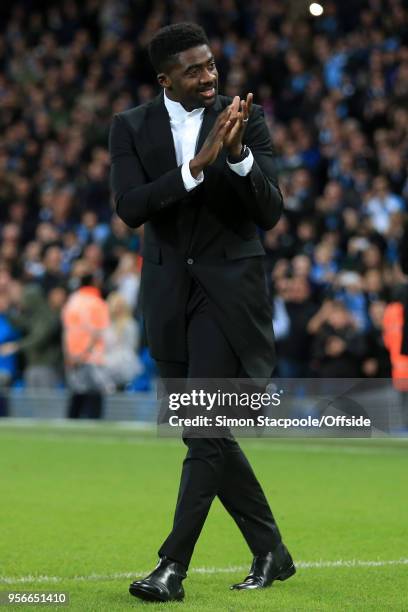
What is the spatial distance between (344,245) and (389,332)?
224 cm

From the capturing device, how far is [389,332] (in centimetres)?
1370

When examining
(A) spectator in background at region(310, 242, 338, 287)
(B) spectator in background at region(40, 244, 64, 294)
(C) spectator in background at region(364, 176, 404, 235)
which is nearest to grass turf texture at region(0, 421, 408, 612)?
(A) spectator in background at region(310, 242, 338, 287)

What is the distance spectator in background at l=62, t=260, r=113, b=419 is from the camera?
15.8 m

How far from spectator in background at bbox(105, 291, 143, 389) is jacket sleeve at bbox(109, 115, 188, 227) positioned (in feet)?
33.9

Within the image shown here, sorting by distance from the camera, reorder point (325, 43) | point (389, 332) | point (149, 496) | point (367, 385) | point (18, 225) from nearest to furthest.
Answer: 1. point (149, 496)
2. point (367, 385)
3. point (389, 332)
4. point (325, 43)
5. point (18, 225)

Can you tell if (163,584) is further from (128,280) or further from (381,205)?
(128,280)

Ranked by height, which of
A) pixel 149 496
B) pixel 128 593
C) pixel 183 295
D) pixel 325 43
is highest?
pixel 325 43

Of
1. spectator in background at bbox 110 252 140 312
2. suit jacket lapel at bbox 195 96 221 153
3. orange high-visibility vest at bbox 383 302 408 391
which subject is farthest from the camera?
spectator in background at bbox 110 252 140 312

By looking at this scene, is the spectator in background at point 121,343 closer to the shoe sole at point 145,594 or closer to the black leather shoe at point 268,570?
the black leather shoe at point 268,570

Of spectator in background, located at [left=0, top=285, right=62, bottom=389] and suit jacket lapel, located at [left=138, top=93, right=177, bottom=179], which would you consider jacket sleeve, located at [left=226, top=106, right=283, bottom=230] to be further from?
spectator in background, located at [left=0, top=285, right=62, bottom=389]

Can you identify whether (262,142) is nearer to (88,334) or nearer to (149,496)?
(149,496)

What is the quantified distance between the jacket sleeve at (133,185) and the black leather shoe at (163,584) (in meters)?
1.32

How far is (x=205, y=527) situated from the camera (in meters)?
7.68

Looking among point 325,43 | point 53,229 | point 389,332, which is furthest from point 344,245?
point 53,229
